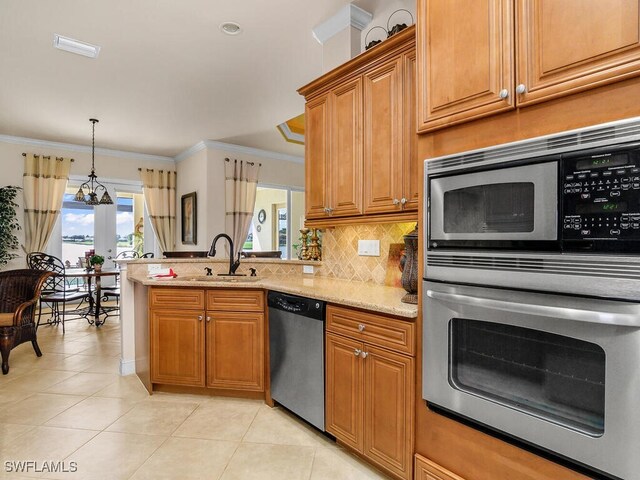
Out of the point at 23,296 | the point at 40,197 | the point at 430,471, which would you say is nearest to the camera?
the point at 430,471

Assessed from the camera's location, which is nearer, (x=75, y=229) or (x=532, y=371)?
(x=532, y=371)

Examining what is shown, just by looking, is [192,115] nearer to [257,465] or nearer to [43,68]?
[43,68]

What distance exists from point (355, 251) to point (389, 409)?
1.27 metres

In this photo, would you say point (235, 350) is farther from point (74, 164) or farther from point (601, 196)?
point (74, 164)

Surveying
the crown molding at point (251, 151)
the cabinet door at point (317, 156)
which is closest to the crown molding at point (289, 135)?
the crown molding at point (251, 151)

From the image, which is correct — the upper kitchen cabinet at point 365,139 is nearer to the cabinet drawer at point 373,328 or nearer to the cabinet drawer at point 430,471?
the cabinet drawer at point 373,328

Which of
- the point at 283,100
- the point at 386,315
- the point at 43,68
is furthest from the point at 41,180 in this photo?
the point at 386,315

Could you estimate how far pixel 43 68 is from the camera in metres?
3.64

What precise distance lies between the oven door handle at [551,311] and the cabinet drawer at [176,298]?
1.87 metres

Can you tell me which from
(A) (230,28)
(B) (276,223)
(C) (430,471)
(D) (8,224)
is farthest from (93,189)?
(C) (430,471)

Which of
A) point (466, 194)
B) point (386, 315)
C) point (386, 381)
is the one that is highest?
point (466, 194)

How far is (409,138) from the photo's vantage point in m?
2.12

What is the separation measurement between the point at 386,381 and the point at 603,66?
146 centimetres

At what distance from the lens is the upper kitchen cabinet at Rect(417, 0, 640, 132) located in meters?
1.11
